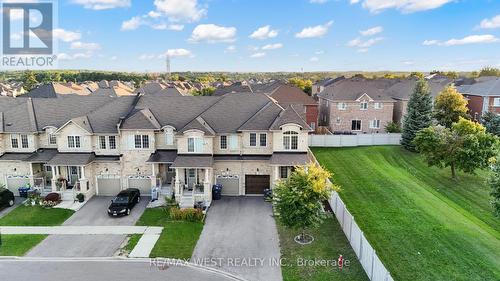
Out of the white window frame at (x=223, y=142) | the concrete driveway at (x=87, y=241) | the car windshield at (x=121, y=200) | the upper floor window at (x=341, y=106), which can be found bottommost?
the concrete driveway at (x=87, y=241)

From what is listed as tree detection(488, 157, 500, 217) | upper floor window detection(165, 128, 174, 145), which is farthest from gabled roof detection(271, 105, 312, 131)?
tree detection(488, 157, 500, 217)

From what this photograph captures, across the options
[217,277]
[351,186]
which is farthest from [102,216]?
[351,186]

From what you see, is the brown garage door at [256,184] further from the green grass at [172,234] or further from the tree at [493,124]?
the tree at [493,124]

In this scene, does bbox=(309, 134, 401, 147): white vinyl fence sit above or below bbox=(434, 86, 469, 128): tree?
below

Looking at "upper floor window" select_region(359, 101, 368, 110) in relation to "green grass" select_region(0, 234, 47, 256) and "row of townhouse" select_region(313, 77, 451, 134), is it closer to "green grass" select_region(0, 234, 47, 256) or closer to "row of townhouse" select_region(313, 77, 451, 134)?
"row of townhouse" select_region(313, 77, 451, 134)

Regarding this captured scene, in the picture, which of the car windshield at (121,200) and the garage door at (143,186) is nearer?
the car windshield at (121,200)

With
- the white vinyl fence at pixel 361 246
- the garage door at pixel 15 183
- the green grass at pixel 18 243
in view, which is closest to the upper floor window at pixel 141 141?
the garage door at pixel 15 183

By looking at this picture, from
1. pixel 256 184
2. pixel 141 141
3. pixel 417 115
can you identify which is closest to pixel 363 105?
pixel 417 115

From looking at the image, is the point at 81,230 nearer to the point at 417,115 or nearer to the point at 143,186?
the point at 143,186
